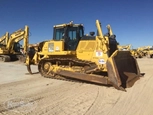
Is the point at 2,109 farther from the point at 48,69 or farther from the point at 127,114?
the point at 48,69

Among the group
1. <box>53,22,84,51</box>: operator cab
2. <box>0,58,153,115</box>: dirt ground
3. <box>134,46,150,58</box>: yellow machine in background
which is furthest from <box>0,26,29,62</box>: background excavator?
<box>134,46,150,58</box>: yellow machine in background

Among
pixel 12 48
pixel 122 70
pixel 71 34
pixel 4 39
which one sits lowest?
pixel 122 70

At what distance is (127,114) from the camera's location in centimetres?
471

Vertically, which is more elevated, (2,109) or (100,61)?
(100,61)

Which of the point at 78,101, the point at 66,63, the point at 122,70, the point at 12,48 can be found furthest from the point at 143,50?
the point at 78,101

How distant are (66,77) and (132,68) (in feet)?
11.5

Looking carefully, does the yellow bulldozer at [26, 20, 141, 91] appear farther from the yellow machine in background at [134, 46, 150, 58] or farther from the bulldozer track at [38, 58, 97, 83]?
the yellow machine in background at [134, 46, 150, 58]

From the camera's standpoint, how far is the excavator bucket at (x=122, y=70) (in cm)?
727

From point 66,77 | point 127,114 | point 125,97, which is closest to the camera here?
point 127,114

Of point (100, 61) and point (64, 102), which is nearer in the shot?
point (64, 102)

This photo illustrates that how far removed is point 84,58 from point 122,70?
187 cm

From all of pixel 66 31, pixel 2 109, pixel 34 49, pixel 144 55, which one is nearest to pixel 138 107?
pixel 2 109

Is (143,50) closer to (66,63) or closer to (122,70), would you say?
(122,70)

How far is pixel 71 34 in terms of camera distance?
32.8 ft
